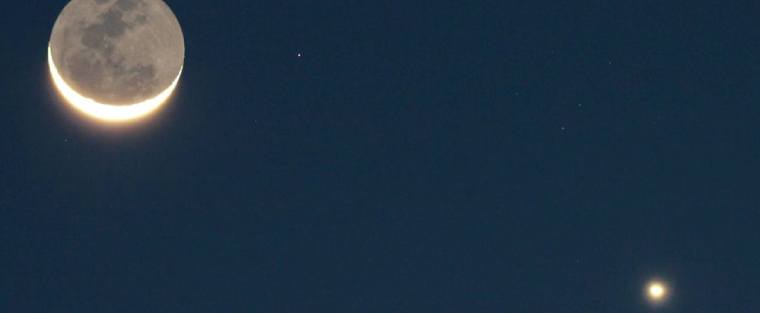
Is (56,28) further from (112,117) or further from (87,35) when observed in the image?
(112,117)

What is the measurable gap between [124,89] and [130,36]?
1.08 metres

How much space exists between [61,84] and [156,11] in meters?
2.44

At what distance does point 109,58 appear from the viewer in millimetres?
20734

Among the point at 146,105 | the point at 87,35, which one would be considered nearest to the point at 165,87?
the point at 146,105

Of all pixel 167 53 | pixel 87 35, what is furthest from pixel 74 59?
pixel 167 53

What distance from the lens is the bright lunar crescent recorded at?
68.0 ft

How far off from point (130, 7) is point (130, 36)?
2.22 feet

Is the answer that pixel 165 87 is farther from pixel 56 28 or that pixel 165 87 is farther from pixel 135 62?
pixel 56 28

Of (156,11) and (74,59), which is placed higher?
(156,11)

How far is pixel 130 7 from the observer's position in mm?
21281

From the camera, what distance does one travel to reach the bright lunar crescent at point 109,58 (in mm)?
20719

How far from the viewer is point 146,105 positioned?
2136cm

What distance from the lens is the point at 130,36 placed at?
21.0 metres

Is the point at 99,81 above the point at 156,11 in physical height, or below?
below
